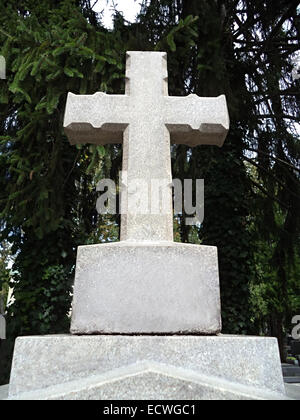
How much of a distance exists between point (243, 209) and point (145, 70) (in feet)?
12.4

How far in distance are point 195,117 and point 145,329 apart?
142 centimetres

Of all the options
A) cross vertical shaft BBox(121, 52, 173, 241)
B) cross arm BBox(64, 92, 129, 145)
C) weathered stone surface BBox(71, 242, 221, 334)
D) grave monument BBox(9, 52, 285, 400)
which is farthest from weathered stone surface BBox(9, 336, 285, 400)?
cross arm BBox(64, 92, 129, 145)

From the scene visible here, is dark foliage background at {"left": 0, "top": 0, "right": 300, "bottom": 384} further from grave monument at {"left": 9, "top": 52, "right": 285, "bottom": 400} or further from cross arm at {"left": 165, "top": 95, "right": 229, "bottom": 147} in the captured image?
grave monument at {"left": 9, "top": 52, "right": 285, "bottom": 400}

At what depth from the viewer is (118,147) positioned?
6145mm

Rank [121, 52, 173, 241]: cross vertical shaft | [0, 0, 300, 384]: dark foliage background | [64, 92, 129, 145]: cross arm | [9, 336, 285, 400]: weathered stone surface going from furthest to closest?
[0, 0, 300, 384]: dark foliage background < [64, 92, 129, 145]: cross arm < [121, 52, 173, 241]: cross vertical shaft < [9, 336, 285, 400]: weathered stone surface

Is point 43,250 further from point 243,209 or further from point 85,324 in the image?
point 85,324

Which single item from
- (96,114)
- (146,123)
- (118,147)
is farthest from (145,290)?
(118,147)

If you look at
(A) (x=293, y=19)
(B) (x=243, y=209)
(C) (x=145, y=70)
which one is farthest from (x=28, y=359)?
(A) (x=293, y=19)

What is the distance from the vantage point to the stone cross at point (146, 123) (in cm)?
239

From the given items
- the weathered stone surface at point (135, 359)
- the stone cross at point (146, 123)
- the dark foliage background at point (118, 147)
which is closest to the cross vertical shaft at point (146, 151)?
the stone cross at point (146, 123)

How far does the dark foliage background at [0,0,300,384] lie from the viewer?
162 inches

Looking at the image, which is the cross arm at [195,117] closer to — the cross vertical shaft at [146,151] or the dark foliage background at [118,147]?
the cross vertical shaft at [146,151]

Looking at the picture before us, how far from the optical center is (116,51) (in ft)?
14.1

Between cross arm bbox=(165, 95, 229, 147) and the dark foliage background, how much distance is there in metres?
1.48
